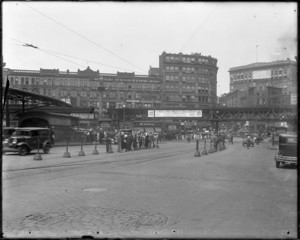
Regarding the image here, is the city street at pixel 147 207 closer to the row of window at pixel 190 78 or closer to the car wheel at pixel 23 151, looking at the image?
the row of window at pixel 190 78

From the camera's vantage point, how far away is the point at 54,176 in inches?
446

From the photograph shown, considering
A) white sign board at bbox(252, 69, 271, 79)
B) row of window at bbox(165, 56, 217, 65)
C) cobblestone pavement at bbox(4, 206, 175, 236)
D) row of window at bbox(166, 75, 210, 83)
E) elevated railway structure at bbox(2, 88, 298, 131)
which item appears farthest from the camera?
row of window at bbox(166, 75, 210, 83)

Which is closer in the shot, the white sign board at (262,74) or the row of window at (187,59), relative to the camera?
the white sign board at (262,74)

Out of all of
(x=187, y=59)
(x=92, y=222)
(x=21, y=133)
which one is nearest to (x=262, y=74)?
(x=187, y=59)

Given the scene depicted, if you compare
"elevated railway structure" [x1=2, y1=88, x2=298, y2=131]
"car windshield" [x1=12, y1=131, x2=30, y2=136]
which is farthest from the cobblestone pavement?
"car windshield" [x1=12, y1=131, x2=30, y2=136]

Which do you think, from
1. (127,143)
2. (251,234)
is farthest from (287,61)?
(127,143)

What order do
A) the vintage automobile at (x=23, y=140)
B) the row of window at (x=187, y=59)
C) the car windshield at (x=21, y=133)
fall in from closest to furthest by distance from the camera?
1. the row of window at (x=187, y=59)
2. the car windshield at (x=21, y=133)
3. the vintage automobile at (x=23, y=140)

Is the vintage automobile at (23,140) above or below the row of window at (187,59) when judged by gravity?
below

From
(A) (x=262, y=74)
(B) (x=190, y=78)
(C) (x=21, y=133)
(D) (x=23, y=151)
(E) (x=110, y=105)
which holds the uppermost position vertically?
(E) (x=110, y=105)

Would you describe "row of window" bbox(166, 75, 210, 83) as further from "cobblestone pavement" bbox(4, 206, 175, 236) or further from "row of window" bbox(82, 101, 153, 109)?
"row of window" bbox(82, 101, 153, 109)

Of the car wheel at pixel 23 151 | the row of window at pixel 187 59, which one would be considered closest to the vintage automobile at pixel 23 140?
the car wheel at pixel 23 151

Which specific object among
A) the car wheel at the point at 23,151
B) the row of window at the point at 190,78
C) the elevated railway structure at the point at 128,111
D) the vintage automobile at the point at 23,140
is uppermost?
the row of window at the point at 190,78

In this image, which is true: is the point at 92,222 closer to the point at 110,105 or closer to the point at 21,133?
the point at 21,133

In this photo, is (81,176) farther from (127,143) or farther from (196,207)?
(127,143)
